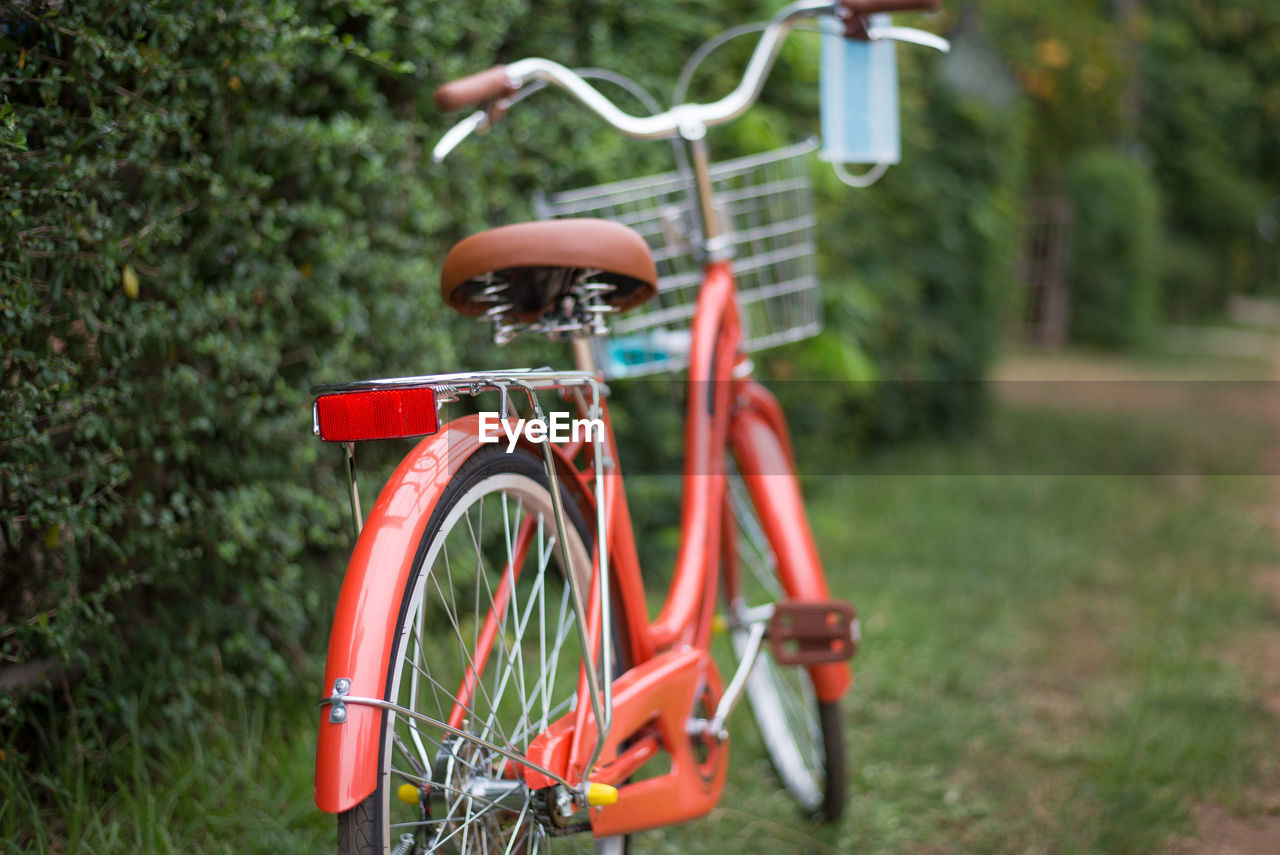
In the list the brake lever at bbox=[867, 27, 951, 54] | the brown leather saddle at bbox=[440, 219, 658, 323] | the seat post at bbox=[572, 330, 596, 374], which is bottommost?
the seat post at bbox=[572, 330, 596, 374]

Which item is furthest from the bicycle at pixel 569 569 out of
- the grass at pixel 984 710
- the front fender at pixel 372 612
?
the grass at pixel 984 710

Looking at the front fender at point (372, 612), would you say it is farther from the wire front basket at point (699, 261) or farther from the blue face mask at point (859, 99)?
the blue face mask at point (859, 99)

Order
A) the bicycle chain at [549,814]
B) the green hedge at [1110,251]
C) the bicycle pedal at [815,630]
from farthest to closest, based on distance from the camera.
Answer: the green hedge at [1110,251], the bicycle pedal at [815,630], the bicycle chain at [549,814]

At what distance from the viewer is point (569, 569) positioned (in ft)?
4.51

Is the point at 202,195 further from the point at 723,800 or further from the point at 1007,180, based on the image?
the point at 1007,180

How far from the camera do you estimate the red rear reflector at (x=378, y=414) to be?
44.3 inches

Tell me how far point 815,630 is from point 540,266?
94cm

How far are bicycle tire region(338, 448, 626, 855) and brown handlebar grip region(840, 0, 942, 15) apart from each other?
3.41ft

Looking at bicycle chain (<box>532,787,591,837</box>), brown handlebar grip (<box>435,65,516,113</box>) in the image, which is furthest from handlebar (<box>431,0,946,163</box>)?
bicycle chain (<box>532,787,591,837</box>)

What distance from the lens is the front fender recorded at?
3.48 ft

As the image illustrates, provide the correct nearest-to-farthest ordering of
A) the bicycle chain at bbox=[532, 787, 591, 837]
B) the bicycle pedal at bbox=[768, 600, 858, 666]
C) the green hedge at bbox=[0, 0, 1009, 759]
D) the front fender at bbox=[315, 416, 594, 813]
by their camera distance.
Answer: the front fender at bbox=[315, 416, 594, 813]
the bicycle chain at bbox=[532, 787, 591, 837]
the green hedge at bbox=[0, 0, 1009, 759]
the bicycle pedal at bbox=[768, 600, 858, 666]

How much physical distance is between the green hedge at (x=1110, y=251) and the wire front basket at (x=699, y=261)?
415 inches

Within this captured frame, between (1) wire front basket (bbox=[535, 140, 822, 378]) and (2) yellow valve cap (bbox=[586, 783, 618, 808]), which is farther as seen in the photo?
(1) wire front basket (bbox=[535, 140, 822, 378])

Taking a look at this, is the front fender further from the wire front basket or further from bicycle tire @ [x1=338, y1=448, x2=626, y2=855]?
the wire front basket
